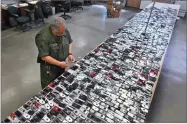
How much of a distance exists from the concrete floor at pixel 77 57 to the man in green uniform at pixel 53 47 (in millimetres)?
1135

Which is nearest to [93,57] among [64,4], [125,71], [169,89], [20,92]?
[125,71]

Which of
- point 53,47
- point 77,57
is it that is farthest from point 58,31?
point 77,57

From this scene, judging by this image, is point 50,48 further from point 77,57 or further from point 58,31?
point 77,57

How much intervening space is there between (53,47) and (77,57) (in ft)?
7.84

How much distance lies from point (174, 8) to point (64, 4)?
4.34 m

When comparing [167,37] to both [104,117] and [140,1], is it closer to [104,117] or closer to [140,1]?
[104,117]

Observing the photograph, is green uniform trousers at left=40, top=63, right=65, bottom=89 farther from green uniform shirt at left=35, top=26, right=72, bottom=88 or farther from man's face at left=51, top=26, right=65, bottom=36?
man's face at left=51, top=26, right=65, bottom=36

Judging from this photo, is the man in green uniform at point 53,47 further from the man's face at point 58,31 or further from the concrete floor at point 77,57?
the concrete floor at point 77,57

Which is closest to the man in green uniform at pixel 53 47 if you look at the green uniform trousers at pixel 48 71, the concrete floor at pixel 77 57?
the green uniform trousers at pixel 48 71

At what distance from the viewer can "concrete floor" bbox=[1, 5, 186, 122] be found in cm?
314

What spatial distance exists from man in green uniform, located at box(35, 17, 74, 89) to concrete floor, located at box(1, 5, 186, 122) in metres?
1.13

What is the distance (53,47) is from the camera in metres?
2.22

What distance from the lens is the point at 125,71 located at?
2.39 meters

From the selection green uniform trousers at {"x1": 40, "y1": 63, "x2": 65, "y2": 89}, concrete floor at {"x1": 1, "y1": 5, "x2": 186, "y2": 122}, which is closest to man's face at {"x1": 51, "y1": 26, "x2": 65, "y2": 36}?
green uniform trousers at {"x1": 40, "y1": 63, "x2": 65, "y2": 89}
